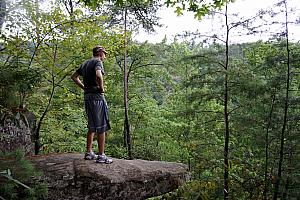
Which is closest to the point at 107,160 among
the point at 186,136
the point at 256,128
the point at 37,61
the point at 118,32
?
the point at 37,61

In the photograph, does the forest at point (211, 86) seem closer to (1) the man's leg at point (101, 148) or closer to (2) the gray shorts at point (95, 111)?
(2) the gray shorts at point (95, 111)

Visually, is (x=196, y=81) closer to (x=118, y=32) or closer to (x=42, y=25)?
(x=118, y=32)

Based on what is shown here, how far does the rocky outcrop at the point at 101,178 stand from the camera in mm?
→ 3752

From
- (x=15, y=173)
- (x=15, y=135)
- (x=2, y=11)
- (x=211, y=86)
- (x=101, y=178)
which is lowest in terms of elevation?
(x=101, y=178)

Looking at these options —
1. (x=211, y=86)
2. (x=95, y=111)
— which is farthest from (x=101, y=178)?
(x=211, y=86)

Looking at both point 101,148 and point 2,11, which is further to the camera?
point 2,11

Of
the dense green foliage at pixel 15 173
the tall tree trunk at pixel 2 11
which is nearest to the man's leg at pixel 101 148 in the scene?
the dense green foliage at pixel 15 173

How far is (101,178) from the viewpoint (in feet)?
12.9

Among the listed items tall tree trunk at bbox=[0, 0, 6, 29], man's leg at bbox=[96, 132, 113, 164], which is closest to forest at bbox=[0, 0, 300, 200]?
tall tree trunk at bbox=[0, 0, 6, 29]

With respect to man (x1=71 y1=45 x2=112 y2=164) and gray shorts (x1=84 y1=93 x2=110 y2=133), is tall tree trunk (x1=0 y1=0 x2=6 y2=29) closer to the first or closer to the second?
man (x1=71 y1=45 x2=112 y2=164)

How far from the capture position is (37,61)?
20.2ft

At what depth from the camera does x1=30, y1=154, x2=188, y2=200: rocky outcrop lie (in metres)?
3.75

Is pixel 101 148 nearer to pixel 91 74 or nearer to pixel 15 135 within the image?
pixel 91 74

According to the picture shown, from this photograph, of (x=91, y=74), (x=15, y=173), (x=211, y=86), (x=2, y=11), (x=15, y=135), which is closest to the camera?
(x=15, y=173)
